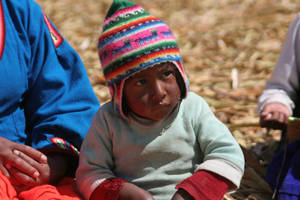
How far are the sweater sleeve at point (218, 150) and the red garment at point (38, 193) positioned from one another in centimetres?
52

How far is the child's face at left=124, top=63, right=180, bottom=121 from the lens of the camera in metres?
1.88

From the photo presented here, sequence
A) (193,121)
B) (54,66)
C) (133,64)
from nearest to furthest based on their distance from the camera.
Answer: (133,64) < (193,121) < (54,66)

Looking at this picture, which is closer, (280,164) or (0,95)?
(0,95)

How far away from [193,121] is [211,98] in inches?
90.0

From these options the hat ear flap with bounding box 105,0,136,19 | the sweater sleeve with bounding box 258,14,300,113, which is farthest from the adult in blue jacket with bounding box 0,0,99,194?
the sweater sleeve with bounding box 258,14,300,113

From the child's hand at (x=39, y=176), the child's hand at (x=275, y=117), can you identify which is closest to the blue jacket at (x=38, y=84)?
the child's hand at (x=39, y=176)

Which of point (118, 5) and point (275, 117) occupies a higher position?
point (118, 5)

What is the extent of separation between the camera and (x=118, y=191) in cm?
193

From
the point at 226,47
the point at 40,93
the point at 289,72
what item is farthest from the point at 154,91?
the point at 226,47

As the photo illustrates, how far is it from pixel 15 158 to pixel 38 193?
0.18 meters

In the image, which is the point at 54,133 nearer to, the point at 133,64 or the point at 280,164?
the point at 133,64

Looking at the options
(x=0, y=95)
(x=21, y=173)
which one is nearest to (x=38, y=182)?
(x=21, y=173)

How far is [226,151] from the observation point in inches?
76.4

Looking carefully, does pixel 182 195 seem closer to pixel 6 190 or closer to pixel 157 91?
pixel 157 91
